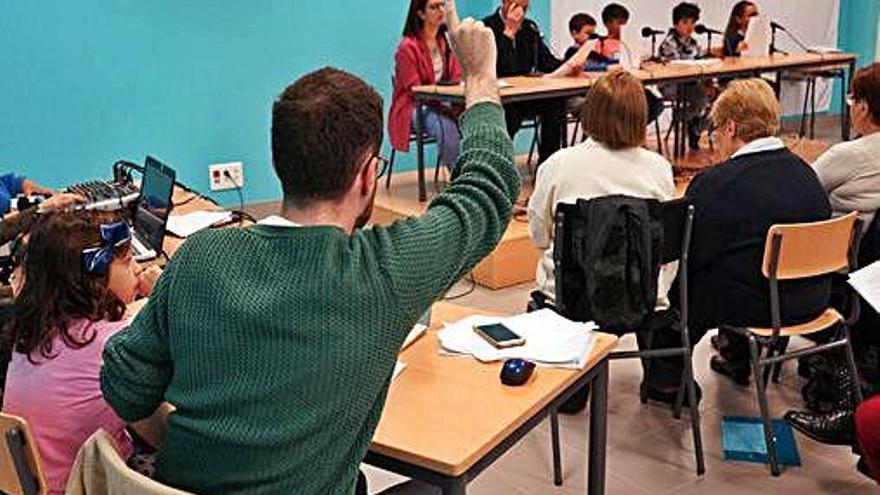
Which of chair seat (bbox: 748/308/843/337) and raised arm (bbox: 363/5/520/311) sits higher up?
raised arm (bbox: 363/5/520/311)

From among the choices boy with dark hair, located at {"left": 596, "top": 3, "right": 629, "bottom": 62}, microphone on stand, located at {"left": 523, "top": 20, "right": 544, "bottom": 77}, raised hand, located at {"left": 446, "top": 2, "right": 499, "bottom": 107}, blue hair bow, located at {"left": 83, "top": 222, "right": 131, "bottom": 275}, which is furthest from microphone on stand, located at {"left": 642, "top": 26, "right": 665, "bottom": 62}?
raised hand, located at {"left": 446, "top": 2, "right": 499, "bottom": 107}

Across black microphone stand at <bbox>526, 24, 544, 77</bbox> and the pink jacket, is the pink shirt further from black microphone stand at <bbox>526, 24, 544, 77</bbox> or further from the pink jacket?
black microphone stand at <bbox>526, 24, 544, 77</bbox>

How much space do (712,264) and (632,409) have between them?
626 millimetres

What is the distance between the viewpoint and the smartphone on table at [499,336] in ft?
6.70

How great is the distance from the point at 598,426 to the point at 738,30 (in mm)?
5649

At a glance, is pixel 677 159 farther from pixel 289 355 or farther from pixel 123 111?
pixel 289 355

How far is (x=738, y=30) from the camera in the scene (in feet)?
23.4

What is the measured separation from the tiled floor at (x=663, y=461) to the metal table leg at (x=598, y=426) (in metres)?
0.51

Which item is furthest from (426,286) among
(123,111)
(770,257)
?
(123,111)

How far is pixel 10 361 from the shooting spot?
1.90 metres

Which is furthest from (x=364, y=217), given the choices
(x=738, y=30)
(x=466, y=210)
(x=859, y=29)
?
(x=859, y=29)

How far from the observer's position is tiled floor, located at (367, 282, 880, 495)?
9.10 feet

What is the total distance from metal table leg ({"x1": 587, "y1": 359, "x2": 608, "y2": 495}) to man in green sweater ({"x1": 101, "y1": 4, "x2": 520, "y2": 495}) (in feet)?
2.58

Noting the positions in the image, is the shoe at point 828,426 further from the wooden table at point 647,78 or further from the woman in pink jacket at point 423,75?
the woman in pink jacket at point 423,75
